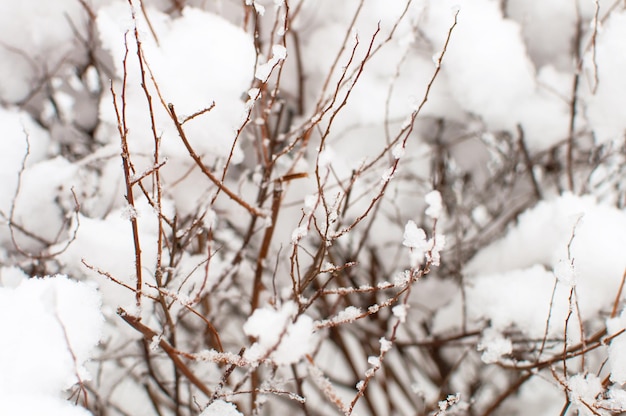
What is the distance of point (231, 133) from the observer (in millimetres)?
1868

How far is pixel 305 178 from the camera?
230cm

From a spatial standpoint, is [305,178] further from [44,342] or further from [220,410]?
[44,342]

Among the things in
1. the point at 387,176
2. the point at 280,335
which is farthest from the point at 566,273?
the point at 280,335

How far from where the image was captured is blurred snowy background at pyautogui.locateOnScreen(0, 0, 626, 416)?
1541 millimetres

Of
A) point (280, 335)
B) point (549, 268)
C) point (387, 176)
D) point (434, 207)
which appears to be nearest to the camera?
point (280, 335)

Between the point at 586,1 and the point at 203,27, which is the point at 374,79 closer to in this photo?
the point at 203,27

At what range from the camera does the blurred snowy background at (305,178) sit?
1.54m

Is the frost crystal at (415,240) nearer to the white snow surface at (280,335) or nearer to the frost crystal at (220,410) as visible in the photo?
Answer: the white snow surface at (280,335)

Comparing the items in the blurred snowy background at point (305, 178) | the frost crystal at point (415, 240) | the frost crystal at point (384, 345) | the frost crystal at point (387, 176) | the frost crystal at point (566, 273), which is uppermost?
the blurred snowy background at point (305, 178)

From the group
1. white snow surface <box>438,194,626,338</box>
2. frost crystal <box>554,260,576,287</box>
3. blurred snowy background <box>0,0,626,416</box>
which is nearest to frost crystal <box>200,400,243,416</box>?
blurred snowy background <box>0,0,626,416</box>

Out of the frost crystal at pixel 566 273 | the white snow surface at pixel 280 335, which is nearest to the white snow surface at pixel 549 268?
the frost crystal at pixel 566 273

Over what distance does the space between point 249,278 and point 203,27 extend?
1.29 metres

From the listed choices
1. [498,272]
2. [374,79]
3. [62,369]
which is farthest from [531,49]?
[62,369]

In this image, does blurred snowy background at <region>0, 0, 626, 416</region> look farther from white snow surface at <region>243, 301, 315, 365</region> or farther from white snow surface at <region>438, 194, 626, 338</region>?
white snow surface at <region>243, 301, 315, 365</region>
